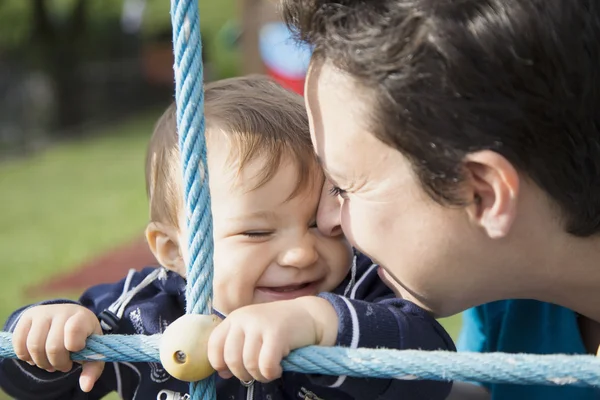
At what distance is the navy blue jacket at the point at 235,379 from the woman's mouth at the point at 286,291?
0.22 feet

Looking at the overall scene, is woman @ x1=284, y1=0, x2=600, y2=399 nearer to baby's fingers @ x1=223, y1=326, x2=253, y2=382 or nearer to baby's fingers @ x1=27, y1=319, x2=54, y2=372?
baby's fingers @ x1=223, y1=326, x2=253, y2=382

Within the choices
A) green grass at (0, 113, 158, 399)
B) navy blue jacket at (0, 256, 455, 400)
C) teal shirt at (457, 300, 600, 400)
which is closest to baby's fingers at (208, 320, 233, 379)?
navy blue jacket at (0, 256, 455, 400)

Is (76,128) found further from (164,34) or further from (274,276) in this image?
(274,276)

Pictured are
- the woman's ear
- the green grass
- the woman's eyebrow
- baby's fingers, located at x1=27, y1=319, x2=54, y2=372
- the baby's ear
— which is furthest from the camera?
the green grass

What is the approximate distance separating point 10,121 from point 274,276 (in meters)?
9.01

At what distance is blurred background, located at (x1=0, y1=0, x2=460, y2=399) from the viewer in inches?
172

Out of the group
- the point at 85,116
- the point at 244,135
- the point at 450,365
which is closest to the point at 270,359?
the point at 450,365

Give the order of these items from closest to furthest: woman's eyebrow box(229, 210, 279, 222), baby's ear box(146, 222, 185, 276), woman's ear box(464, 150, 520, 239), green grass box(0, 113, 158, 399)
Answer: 1. woman's ear box(464, 150, 520, 239)
2. woman's eyebrow box(229, 210, 279, 222)
3. baby's ear box(146, 222, 185, 276)
4. green grass box(0, 113, 158, 399)

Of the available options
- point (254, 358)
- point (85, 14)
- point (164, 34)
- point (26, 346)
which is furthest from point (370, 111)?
point (164, 34)

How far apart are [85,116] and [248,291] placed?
1020 cm

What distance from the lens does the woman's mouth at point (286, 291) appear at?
111cm

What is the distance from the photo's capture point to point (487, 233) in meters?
0.93

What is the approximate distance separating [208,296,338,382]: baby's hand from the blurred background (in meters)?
0.40

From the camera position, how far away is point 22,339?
101 cm
